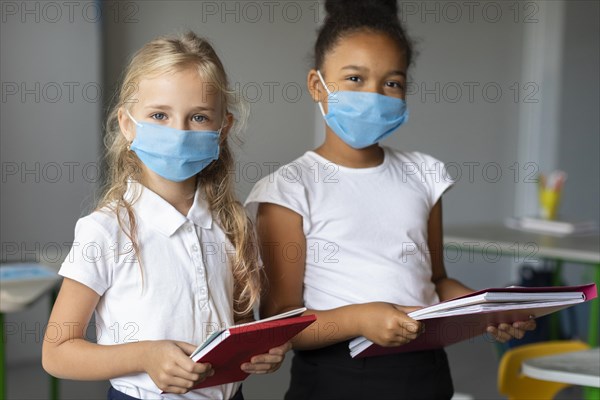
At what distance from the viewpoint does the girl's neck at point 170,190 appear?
4.80ft

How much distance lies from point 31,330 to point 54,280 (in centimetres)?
183

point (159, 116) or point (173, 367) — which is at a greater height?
point (159, 116)

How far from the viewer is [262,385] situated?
366 cm

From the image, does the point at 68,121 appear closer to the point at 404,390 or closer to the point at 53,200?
the point at 53,200

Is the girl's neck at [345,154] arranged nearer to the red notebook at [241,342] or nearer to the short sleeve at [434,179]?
the short sleeve at [434,179]

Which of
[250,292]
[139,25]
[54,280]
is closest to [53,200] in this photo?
[139,25]

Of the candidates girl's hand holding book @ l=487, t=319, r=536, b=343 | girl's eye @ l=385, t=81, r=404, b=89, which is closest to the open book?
girl's hand holding book @ l=487, t=319, r=536, b=343

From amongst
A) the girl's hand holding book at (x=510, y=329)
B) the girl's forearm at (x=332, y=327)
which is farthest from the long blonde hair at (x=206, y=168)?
the girl's hand holding book at (x=510, y=329)

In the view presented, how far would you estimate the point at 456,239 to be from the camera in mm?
3189

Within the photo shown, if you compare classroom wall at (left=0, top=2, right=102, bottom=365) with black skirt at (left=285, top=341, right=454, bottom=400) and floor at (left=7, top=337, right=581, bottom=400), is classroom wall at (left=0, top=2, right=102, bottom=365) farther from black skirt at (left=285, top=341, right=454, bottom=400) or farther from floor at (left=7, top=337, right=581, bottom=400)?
black skirt at (left=285, top=341, right=454, bottom=400)

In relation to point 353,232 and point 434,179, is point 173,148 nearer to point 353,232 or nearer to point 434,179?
point 353,232

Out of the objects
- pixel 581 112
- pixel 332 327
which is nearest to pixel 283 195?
pixel 332 327

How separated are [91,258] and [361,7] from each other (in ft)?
2.61

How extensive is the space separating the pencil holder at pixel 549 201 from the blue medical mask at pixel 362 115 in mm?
2104
